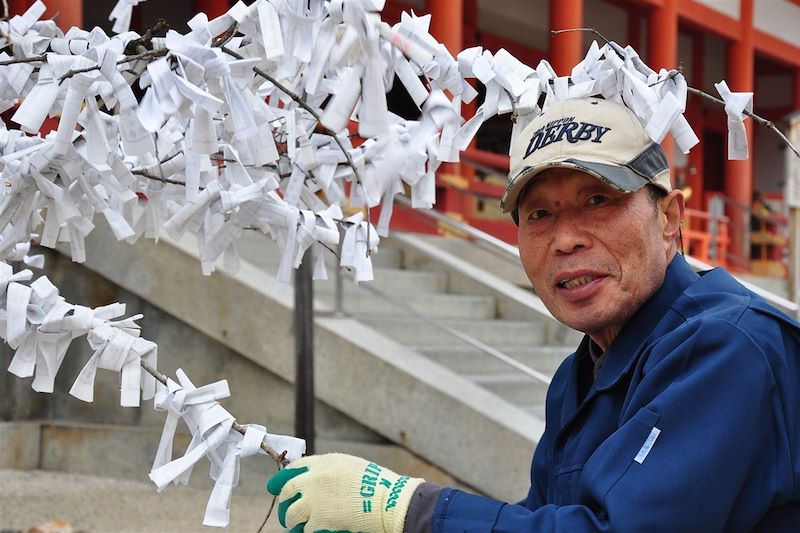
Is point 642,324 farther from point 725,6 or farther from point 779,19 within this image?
point 779,19

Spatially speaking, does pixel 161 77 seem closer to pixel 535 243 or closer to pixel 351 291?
pixel 535 243

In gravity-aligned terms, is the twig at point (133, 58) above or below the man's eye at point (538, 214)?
above

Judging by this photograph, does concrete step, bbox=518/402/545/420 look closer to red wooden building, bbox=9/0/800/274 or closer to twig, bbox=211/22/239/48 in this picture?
red wooden building, bbox=9/0/800/274

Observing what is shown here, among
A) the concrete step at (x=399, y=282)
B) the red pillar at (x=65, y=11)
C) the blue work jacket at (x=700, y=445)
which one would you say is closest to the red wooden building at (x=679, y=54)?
the red pillar at (x=65, y=11)

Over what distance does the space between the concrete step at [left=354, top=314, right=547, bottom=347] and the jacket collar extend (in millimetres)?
4071

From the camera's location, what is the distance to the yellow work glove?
1.64m

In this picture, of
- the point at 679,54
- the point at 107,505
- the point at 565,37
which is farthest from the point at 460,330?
the point at 679,54

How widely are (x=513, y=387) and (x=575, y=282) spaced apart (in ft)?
13.9

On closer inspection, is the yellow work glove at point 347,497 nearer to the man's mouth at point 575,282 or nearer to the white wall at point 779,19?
the man's mouth at point 575,282

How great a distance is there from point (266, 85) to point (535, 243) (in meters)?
0.71

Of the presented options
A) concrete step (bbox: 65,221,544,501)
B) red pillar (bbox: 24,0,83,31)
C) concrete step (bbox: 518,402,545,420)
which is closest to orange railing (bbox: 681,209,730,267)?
concrete step (bbox: 518,402,545,420)

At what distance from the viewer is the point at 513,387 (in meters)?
6.07

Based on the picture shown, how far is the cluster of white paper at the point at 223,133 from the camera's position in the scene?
1674 millimetres

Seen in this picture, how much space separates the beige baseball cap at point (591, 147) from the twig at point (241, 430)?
0.63 m
